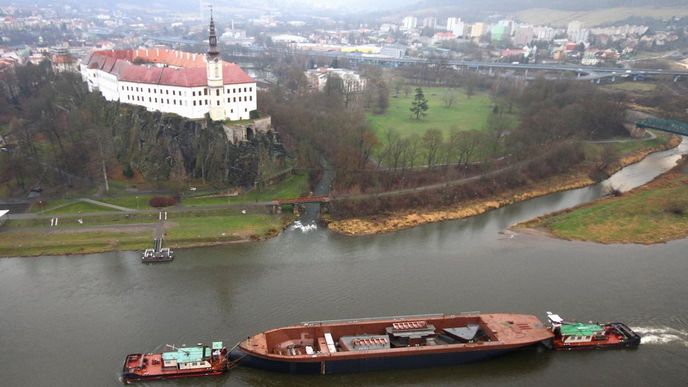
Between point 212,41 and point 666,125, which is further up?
point 212,41

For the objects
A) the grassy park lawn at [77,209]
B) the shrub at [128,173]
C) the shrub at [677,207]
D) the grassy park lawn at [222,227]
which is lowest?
the grassy park lawn at [222,227]

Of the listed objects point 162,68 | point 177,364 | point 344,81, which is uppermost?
point 162,68

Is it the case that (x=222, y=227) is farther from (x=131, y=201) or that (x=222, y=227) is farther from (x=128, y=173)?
(x=128, y=173)

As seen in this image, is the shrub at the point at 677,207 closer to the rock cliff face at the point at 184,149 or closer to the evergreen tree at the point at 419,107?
the evergreen tree at the point at 419,107

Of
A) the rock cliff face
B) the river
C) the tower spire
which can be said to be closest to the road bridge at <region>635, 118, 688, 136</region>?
the river

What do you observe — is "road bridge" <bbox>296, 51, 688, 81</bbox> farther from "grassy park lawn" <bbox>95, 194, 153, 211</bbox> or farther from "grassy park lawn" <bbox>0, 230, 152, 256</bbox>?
"grassy park lawn" <bbox>0, 230, 152, 256</bbox>

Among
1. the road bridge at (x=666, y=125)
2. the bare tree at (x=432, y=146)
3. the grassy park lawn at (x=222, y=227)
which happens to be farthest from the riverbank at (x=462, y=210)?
the road bridge at (x=666, y=125)

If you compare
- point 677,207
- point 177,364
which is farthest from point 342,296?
point 677,207
